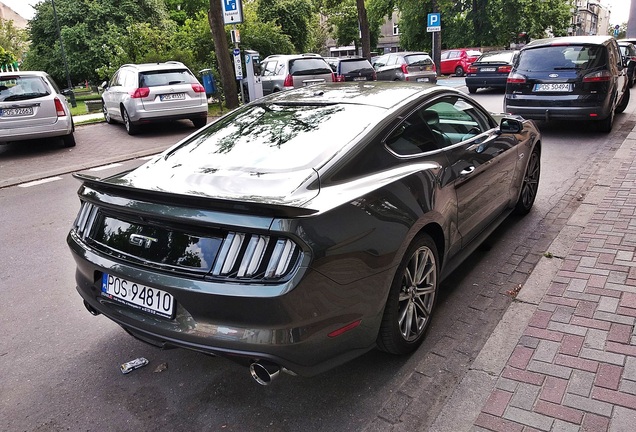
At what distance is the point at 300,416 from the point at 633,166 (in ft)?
20.8

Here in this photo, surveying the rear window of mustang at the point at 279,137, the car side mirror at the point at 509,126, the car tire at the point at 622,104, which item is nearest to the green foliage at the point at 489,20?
the car tire at the point at 622,104

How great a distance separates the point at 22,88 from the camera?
389 inches

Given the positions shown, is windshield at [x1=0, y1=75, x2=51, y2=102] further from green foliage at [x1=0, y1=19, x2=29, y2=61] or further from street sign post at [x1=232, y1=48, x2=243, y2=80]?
green foliage at [x1=0, y1=19, x2=29, y2=61]

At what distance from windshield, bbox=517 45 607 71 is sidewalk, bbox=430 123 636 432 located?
5.80 meters

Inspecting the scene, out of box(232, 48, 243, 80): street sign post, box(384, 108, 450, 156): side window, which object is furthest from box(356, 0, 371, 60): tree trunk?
box(384, 108, 450, 156): side window

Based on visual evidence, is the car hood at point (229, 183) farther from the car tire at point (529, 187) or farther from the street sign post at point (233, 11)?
the street sign post at point (233, 11)

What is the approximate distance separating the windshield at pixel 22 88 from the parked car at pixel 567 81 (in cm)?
893

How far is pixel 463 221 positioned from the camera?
3.67 m

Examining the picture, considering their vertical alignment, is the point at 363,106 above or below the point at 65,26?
below

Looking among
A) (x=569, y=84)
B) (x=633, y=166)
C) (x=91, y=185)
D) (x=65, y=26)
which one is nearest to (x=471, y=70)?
(x=569, y=84)

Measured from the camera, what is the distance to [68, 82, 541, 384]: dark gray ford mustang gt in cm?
231

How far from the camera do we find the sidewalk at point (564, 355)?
2510mm

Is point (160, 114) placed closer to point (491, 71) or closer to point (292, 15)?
point (491, 71)

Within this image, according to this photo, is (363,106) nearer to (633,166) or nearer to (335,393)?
(335,393)
